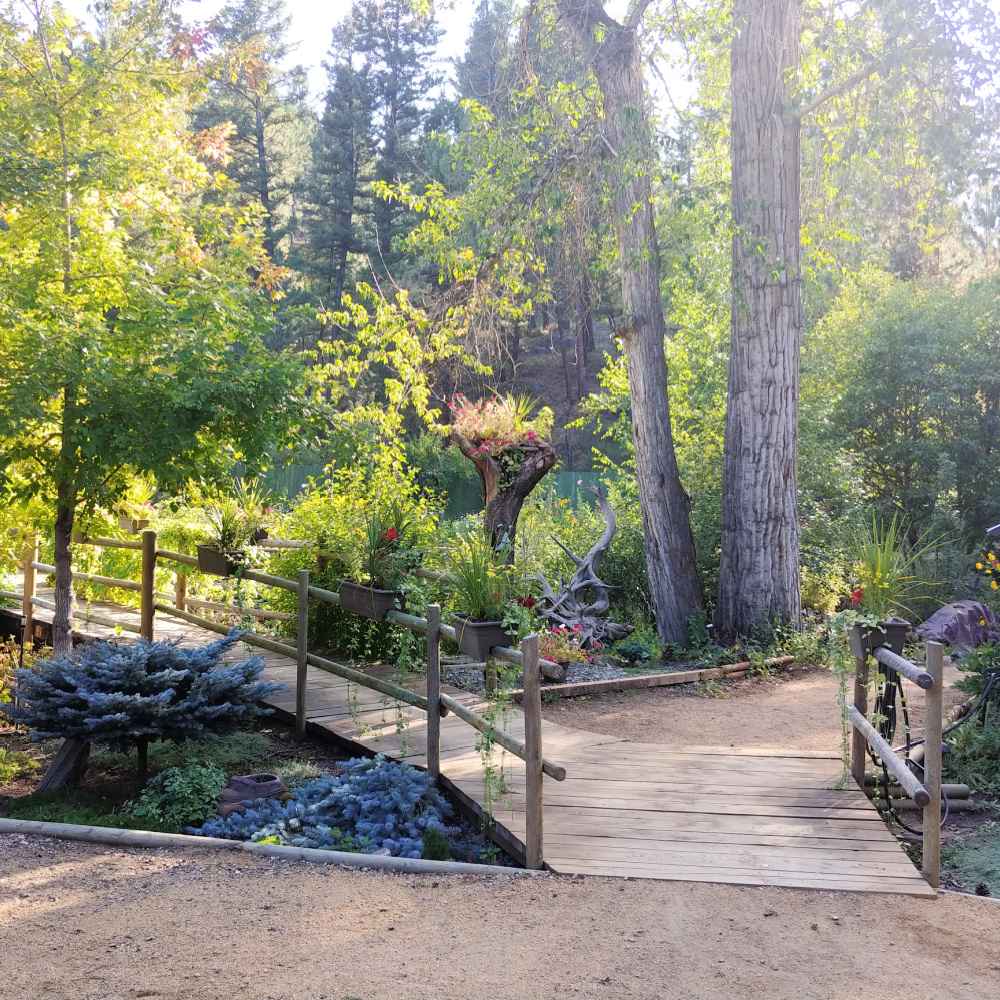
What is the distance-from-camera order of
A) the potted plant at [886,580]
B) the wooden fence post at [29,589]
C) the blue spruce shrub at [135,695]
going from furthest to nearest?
the potted plant at [886,580]
the wooden fence post at [29,589]
the blue spruce shrub at [135,695]

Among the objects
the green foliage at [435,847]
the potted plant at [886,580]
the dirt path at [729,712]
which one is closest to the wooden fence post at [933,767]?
the green foliage at [435,847]

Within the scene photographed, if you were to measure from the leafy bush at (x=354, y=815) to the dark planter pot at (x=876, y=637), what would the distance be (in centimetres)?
236

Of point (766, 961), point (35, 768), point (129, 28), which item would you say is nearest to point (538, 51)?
point (129, 28)

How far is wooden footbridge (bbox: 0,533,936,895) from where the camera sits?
452cm

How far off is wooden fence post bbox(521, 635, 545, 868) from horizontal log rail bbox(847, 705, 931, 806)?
1572mm

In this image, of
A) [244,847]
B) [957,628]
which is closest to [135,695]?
[244,847]

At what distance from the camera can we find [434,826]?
16.7ft

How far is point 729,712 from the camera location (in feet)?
26.5

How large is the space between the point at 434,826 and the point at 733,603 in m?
5.53

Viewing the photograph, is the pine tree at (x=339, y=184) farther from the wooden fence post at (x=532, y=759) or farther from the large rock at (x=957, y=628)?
the wooden fence post at (x=532, y=759)

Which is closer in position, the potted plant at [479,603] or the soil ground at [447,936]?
the soil ground at [447,936]

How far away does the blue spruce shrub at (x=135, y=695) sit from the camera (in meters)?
5.73

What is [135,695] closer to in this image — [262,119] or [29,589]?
[29,589]

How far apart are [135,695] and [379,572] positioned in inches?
82.6
